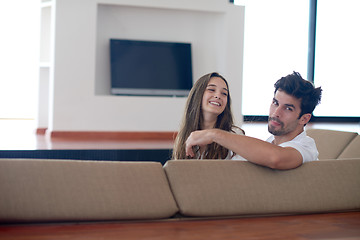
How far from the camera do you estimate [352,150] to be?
2504mm

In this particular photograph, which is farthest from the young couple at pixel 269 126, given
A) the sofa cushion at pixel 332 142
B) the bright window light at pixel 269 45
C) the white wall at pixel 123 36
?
the bright window light at pixel 269 45

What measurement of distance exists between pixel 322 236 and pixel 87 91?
4.75 m

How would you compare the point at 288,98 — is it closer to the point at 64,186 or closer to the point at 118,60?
the point at 64,186

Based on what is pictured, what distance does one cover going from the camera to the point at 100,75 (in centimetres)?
610

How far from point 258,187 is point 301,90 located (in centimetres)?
64

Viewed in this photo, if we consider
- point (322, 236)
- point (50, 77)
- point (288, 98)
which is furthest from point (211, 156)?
point (50, 77)

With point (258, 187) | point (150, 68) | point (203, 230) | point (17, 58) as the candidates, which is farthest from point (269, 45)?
point (203, 230)

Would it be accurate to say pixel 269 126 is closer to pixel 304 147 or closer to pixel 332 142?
pixel 304 147

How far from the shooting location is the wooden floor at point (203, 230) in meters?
1.07

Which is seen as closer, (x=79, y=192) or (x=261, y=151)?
(x=79, y=192)

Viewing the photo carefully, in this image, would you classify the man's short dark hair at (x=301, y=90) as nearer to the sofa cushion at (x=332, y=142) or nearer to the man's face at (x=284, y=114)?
the man's face at (x=284, y=114)

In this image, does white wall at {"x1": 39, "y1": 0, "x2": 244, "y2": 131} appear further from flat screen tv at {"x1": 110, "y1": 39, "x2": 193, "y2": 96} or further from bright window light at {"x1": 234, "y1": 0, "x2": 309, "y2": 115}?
bright window light at {"x1": 234, "y1": 0, "x2": 309, "y2": 115}

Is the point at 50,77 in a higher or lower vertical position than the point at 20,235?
higher

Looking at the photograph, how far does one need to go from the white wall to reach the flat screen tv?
0.14 m
